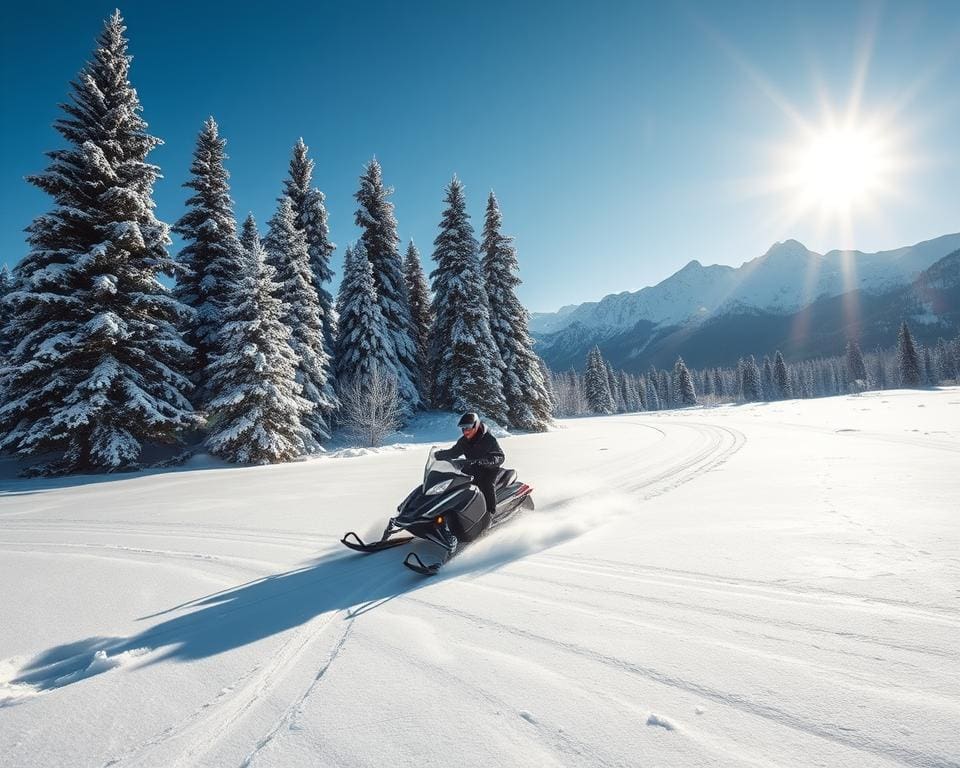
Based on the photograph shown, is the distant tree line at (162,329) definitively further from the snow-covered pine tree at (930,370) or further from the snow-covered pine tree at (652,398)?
the snow-covered pine tree at (930,370)

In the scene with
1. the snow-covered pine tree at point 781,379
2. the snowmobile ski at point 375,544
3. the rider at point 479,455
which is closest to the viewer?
the snowmobile ski at point 375,544

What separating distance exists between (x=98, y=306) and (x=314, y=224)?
1432 cm

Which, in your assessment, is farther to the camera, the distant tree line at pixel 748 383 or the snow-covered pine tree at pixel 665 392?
the snow-covered pine tree at pixel 665 392

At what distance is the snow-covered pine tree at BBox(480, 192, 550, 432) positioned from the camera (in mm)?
26766

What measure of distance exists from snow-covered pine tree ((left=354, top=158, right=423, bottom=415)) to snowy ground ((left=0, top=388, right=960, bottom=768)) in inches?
879

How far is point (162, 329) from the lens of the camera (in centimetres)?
1577

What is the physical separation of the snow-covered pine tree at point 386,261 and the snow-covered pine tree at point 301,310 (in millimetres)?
5796

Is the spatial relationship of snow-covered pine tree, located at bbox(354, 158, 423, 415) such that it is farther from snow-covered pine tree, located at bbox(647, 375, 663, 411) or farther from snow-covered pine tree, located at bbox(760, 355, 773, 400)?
snow-covered pine tree, located at bbox(760, 355, 773, 400)

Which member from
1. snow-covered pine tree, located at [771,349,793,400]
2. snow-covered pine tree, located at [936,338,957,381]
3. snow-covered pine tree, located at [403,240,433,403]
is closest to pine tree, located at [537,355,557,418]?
snow-covered pine tree, located at [403,240,433,403]

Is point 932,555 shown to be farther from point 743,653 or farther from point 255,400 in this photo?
point 255,400

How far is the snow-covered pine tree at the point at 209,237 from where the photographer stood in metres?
20.4

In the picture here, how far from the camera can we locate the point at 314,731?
2.07 meters

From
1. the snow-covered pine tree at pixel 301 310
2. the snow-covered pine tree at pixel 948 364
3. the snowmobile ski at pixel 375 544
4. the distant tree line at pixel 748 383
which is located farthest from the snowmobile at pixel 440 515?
the snow-covered pine tree at pixel 948 364

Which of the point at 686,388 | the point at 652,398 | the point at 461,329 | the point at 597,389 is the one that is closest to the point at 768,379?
the point at 686,388
